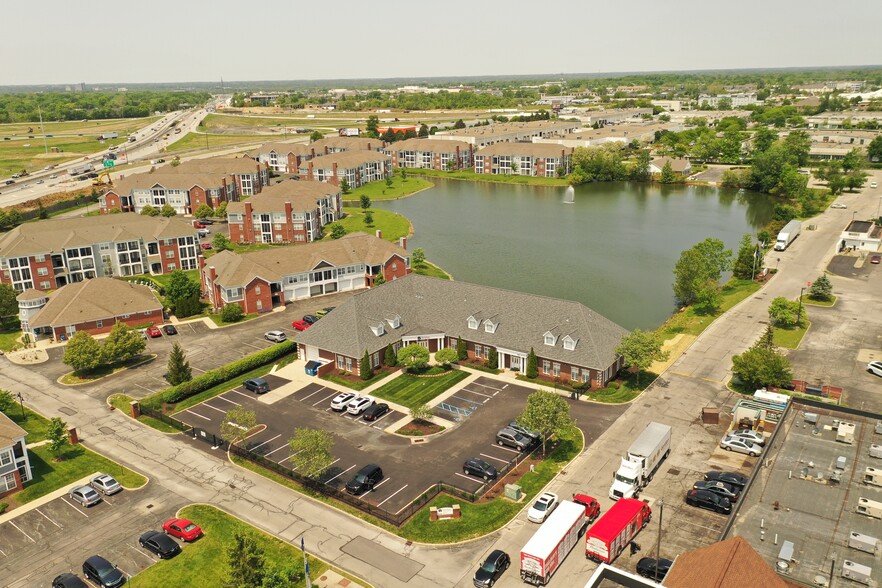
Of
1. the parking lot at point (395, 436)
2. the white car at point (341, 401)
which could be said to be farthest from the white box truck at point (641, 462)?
the white car at point (341, 401)

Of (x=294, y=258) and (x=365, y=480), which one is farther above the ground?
(x=294, y=258)

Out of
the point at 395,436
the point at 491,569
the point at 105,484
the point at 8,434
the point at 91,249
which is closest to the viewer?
the point at 491,569

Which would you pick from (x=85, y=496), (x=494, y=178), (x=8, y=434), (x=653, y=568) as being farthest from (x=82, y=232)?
(x=494, y=178)

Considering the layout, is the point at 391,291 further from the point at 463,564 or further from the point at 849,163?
the point at 849,163

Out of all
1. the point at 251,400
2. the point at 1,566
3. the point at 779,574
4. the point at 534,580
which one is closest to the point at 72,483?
the point at 1,566

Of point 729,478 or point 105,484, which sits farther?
point 105,484

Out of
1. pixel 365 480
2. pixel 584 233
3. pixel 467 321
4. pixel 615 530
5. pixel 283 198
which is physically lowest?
pixel 365 480

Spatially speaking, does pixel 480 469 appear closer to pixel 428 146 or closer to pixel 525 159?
pixel 525 159
